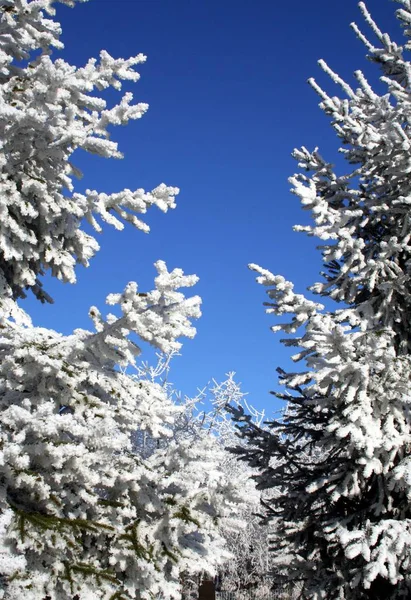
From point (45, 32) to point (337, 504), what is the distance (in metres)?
7.50

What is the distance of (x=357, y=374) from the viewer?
21.0ft

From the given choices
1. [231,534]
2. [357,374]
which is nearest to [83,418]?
[357,374]

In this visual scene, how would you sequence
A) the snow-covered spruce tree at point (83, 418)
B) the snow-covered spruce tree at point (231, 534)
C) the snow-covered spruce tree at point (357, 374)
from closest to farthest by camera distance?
the snow-covered spruce tree at point (83, 418)
the snow-covered spruce tree at point (357, 374)
the snow-covered spruce tree at point (231, 534)

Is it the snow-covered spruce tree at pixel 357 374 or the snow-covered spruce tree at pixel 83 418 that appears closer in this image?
the snow-covered spruce tree at pixel 83 418

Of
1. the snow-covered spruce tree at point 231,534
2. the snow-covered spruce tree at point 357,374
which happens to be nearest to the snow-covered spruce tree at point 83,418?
the snow-covered spruce tree at point 357,374

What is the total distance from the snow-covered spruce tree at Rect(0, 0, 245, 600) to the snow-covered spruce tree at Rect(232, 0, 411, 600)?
2288 millimetres

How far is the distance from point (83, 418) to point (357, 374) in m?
3.59

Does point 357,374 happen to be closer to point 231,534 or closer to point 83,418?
point 83,418

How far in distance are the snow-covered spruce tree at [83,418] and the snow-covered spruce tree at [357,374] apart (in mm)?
2288

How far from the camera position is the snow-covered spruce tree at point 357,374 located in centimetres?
627

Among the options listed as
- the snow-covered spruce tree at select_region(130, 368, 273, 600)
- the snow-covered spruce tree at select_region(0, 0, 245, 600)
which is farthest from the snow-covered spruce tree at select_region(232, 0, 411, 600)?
the snow-covered spruce tree at select_region(130, 368, 273, 600)

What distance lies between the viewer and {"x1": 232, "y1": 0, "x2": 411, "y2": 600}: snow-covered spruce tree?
6.27 metres

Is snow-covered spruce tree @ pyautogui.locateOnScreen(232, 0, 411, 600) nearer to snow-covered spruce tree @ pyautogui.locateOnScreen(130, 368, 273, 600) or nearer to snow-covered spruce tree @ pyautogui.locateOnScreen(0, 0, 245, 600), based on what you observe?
snow-covered spruce tree @ pyautogui.locateOnScreen(0, 0, 245, 600)

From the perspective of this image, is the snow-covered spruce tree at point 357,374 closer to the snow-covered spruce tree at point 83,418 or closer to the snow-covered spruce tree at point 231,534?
the snow-covered spruce tree at point 83,418
